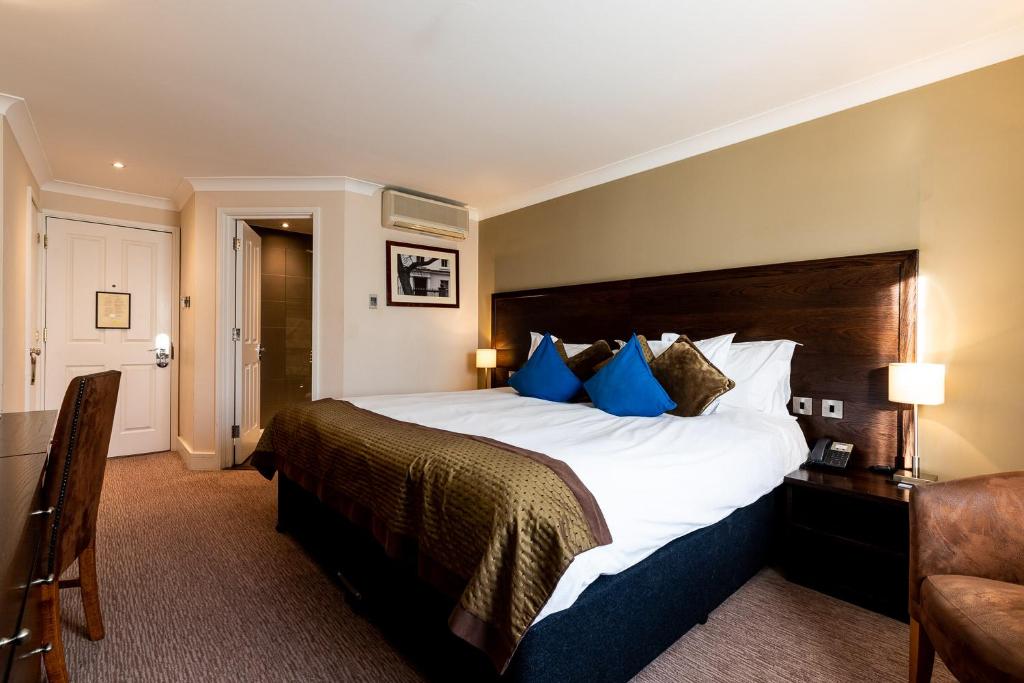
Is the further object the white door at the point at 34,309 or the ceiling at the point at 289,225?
the ceiling at the point at 289,225

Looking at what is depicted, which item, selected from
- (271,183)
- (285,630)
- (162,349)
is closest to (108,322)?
(162,349)

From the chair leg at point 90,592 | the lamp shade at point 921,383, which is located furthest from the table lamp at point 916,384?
the chair leg at point 90,592

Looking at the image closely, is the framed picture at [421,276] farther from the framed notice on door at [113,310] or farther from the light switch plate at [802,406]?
the light switch plate at [802,406]

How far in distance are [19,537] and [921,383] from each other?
290 centimetres

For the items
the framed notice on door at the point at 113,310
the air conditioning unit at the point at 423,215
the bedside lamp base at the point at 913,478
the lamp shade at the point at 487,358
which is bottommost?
the bedside lamp base at the point at 913,478

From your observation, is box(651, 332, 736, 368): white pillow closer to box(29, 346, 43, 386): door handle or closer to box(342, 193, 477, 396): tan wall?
box(342, 193, 477, 396): tan wall

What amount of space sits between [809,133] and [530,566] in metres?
2.78

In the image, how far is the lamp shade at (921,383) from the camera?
2123mm

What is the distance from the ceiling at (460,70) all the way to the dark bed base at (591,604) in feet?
6.79

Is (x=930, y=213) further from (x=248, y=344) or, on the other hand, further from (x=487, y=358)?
(x=248, y=344)

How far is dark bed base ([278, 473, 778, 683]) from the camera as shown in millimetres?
1348

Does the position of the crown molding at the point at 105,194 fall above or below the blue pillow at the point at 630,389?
above

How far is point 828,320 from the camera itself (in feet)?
8.52

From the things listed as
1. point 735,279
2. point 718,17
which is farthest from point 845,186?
point 718,17
